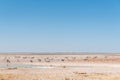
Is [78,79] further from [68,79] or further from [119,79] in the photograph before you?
[119,79]

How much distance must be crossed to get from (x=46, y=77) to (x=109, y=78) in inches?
240

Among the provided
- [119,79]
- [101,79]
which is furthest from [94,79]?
[119,79]

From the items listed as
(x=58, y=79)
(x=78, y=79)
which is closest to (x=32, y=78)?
(x=58, y=79)

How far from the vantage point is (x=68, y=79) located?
2766 centimetres

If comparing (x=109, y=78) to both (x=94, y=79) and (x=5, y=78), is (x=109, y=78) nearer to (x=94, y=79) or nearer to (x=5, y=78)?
(x=94, y=79)

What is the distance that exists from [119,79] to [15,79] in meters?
9.73

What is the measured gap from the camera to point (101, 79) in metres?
27.6

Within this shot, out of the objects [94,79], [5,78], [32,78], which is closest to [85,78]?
[94,79]

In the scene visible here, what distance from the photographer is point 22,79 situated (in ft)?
90.0

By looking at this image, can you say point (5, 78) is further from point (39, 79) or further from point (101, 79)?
point (101, 79)

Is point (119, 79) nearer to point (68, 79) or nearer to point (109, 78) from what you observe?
point (109, 78)

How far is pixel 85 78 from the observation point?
93.1 feet

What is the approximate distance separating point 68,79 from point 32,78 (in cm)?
343

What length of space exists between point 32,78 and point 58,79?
2.50m
